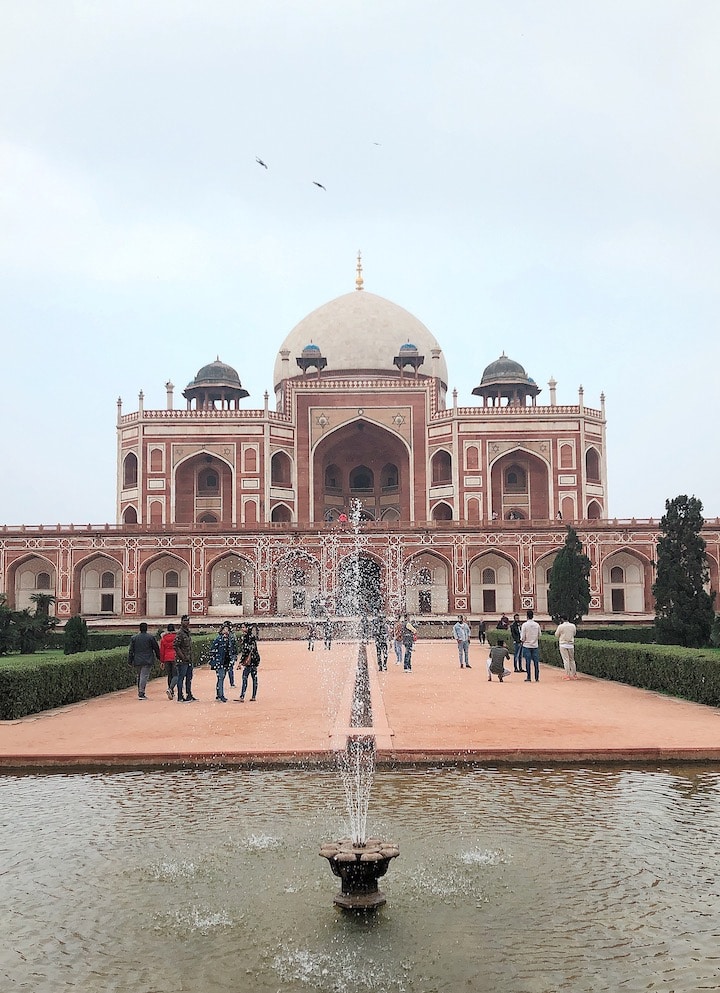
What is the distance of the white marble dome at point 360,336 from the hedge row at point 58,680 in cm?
3267

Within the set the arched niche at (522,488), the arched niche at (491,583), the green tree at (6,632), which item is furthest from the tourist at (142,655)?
the arched niche at (522,488)

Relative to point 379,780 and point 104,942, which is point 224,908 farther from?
point 379,780

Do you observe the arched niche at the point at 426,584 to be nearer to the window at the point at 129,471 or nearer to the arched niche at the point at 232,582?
the arched niche at the point at 232,582

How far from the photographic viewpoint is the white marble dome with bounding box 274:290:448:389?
45.8 meters

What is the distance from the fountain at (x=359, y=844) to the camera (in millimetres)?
4359

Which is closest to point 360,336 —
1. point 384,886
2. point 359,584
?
point 359,584

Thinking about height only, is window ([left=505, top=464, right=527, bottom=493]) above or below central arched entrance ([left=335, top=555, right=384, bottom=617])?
above

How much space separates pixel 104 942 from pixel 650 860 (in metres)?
2.83

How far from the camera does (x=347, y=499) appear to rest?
45.8 metres

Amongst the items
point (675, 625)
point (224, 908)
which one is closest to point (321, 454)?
point (675, 625)

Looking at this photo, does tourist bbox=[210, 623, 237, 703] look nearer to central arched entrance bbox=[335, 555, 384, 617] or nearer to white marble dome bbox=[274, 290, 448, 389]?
central arched entrance bbox=[335, 555, 384, 617]

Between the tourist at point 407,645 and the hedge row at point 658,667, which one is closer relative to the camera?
the hedge row at point 658,667

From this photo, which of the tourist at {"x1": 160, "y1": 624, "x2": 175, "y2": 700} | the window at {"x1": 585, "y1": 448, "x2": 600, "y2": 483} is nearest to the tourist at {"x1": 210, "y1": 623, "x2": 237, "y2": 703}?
the tourist at {"x1": 160, "y1": 624, "x2": 175, "y2": 700}

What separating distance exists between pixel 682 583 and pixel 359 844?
14.0 metres
